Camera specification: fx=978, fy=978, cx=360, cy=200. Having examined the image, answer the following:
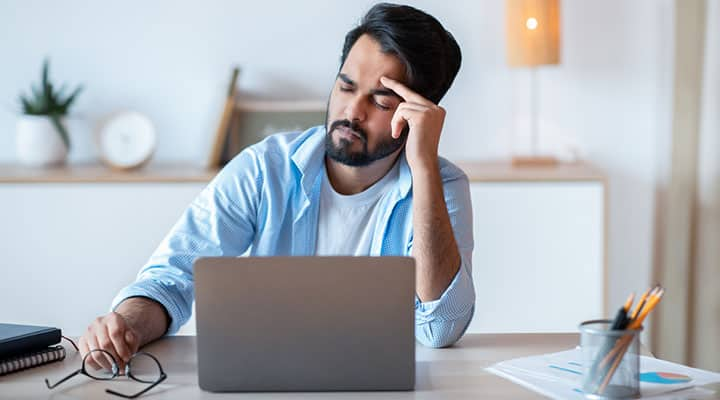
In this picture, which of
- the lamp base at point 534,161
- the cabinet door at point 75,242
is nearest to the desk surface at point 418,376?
the cabinet door at point 75,242

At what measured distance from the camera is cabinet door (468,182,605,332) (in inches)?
124

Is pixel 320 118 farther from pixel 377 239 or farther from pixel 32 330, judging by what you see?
pixel 32 330

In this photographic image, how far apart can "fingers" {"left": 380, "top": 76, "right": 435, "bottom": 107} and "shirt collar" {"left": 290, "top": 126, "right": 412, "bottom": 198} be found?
0.20m

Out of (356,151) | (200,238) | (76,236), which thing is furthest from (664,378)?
(76,236)

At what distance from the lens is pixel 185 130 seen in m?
3.61

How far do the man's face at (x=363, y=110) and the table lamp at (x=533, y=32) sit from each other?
4.39ft

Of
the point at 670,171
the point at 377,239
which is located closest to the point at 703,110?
the point at 670,171

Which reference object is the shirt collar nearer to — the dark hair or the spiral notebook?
the dark hair

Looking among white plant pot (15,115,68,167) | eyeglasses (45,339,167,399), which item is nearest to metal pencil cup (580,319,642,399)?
eyeglasses (45,339,167,399)

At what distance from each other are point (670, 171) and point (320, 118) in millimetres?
1253

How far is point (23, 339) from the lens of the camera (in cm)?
157

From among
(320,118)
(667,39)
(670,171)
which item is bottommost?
(670,171)

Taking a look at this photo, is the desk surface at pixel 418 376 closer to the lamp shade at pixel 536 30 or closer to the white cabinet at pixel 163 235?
the white cabinet at pixel 163 235

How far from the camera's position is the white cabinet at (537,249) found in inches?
124
